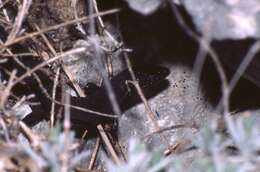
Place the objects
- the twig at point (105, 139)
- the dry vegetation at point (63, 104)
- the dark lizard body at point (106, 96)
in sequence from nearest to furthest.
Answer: the dry vegetation at point (63, 104) < the twig at point (105, 139) < the dark lizard body at point (106, 96)

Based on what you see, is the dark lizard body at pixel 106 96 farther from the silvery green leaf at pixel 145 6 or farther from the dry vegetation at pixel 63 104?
the silvery green leaf at pixel 145 6

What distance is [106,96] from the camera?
1678 mm

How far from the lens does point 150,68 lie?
1728mm

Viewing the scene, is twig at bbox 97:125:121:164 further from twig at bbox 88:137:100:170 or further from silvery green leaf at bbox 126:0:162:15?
silvery green leaf at bbox 126:0:162:15

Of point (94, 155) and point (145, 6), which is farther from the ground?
point (145, 6)

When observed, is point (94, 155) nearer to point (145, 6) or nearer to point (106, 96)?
point (106, 96)

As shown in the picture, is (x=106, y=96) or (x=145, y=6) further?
(x=106, y=96)

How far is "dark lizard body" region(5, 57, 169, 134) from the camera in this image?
5.43ft

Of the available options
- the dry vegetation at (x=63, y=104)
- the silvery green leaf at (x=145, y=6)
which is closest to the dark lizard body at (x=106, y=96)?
the dry vegetation at (x=63, y=104)

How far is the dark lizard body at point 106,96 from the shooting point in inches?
65.1

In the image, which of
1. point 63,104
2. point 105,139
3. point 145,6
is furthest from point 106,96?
point 145,6

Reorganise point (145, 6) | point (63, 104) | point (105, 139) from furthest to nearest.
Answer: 1. point (105, 139)
2. point (63, 104)
3. point (145, 6)

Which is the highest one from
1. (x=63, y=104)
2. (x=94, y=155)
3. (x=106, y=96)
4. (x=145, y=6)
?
(x=145, y=6)

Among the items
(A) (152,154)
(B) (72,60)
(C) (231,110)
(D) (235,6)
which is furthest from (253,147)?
(B) (72,60)
